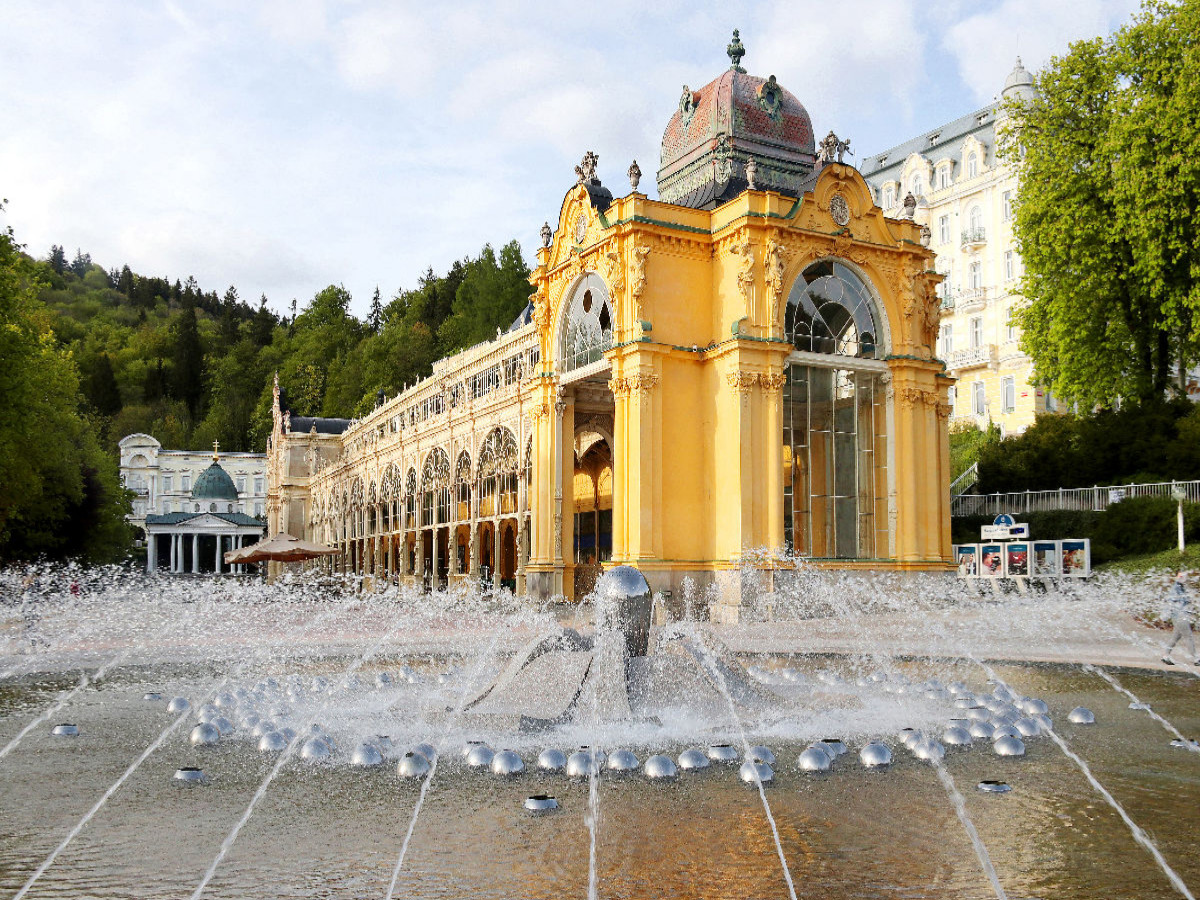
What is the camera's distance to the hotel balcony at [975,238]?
62.2 metres

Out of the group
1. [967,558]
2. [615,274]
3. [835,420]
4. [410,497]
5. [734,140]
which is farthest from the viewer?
[410,497]

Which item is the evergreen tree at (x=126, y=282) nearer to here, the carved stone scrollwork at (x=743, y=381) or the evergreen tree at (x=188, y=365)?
the evergreen tree at (x=188, y=365)

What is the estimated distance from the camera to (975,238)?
62.7 m

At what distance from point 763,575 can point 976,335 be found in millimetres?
38866

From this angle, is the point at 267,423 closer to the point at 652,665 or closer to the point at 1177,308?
the point at 1177,308

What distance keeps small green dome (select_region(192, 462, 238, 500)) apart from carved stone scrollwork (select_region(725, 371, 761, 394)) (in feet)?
340

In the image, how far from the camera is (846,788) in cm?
856

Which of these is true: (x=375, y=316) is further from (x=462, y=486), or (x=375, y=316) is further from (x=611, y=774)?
(x=611, y=774)

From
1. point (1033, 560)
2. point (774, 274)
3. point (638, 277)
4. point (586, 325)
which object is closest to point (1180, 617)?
point (1033, 560)

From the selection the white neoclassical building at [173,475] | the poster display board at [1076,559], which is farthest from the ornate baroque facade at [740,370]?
the white neoclassical building at [173,475]

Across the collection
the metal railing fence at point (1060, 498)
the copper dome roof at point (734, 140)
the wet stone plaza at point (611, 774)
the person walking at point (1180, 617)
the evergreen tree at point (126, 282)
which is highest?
the evergreen tree at point (126, 282)

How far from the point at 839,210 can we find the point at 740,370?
6362 millimetres

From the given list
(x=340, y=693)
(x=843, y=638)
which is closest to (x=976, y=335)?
(x=843, y=638)

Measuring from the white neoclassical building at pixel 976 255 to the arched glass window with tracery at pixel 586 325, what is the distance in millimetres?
29582
